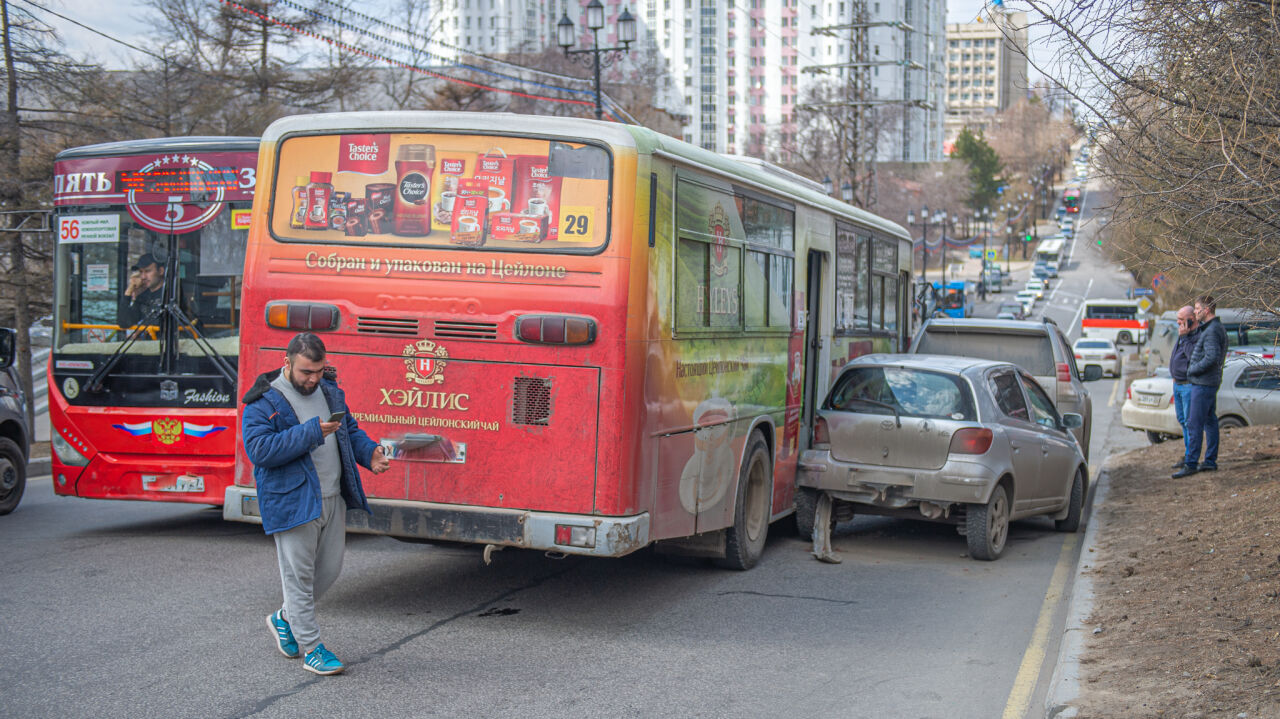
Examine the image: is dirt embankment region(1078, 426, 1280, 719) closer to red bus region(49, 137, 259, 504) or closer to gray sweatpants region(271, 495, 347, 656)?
gray sweatpants region(271, 495, 347, 656)

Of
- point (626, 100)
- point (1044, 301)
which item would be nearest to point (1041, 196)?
point (1044, 301)

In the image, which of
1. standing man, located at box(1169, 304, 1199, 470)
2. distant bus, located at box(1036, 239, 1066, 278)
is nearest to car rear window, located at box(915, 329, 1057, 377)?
standing man, located at box(1169, 304, 1199, 470)

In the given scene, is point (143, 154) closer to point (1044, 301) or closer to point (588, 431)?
point (588, 431)

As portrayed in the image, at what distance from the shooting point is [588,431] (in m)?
7.18

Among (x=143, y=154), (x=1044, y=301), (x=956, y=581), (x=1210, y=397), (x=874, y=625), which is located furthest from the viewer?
(x=1044, y=301)

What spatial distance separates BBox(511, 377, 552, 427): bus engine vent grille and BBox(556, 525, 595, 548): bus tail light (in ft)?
2.13

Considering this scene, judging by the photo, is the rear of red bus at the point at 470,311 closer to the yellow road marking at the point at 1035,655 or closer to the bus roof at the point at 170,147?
the yellow road marking at the point at 1035,655

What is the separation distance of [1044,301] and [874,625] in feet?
315

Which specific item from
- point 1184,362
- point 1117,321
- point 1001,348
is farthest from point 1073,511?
point 1117,321

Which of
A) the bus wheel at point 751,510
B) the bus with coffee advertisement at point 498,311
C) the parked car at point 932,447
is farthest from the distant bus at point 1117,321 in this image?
the bus with coffee advertisement at point 498,311

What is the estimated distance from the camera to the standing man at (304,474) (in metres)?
5.95

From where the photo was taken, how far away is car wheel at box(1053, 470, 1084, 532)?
39.4 ft

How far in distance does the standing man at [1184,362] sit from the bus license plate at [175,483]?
1021 centimetres

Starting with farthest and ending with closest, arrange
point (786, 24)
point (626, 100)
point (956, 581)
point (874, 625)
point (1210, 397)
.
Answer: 1. point (786, 24)
2. point (626, 100)
3. point (1210, 397)
4. point (956, 581)
5. point (874, 625)
